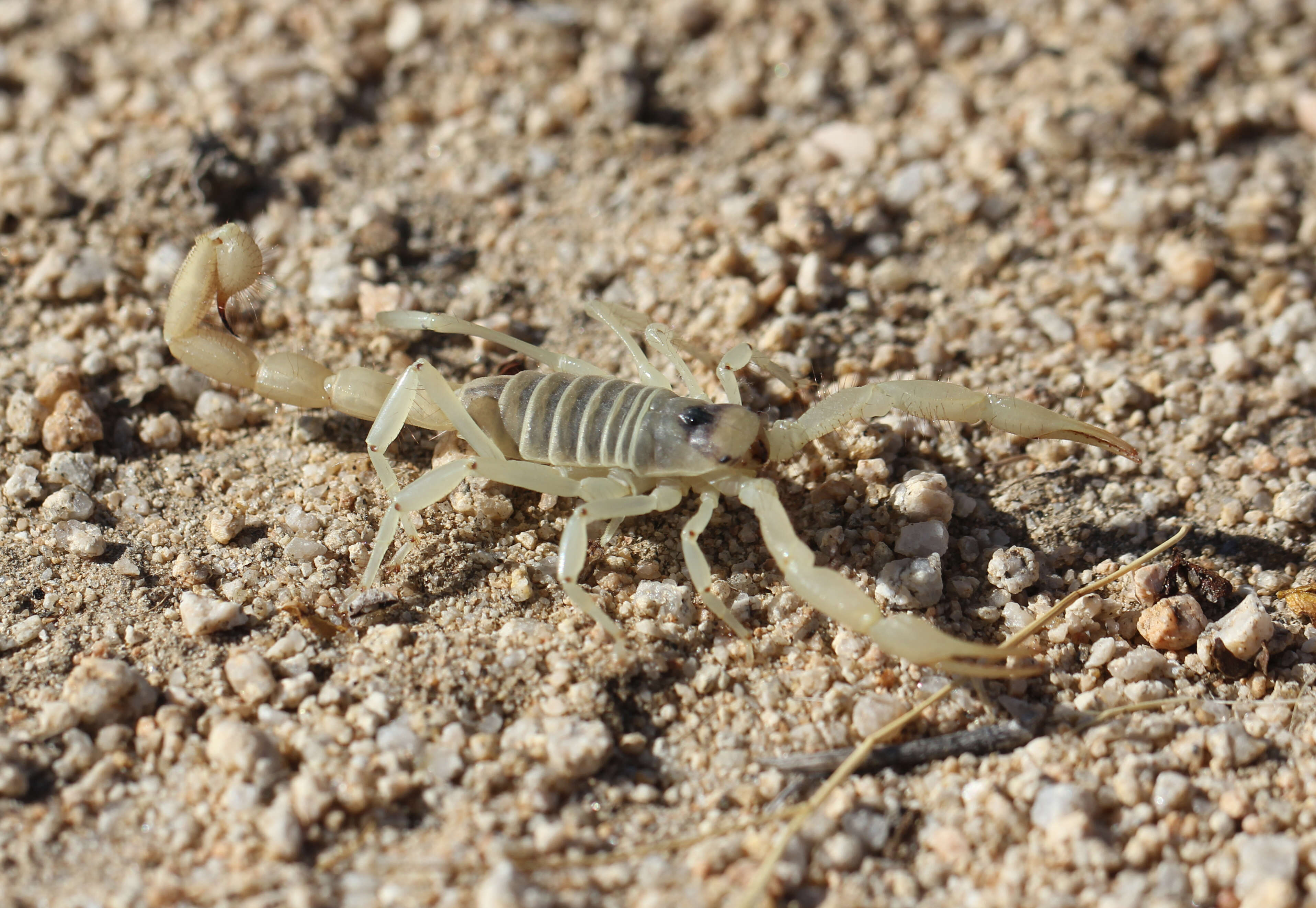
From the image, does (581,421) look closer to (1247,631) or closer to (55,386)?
(55,386)

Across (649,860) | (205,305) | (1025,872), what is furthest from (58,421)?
(1025,872)

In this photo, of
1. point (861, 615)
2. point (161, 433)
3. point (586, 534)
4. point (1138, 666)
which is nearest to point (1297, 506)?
point (1138, 666)

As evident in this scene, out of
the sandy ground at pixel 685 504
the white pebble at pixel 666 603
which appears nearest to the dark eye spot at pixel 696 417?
the sandy ground at pixel 685 504

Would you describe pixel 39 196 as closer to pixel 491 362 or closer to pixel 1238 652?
pixel 491 362

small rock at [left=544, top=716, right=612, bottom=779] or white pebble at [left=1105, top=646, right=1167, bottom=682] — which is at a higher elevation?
small rock at [left=544, top=716, right=612, bottom=779]

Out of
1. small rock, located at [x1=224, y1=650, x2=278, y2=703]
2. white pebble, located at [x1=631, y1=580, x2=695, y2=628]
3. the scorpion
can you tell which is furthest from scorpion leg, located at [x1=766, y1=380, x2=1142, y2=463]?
small rock, located at [x1=224, y1=650, x2=278, y2=703]

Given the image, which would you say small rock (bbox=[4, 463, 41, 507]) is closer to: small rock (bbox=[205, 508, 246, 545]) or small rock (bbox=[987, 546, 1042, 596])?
small rock (bbox=[205, 508, 246, 545])

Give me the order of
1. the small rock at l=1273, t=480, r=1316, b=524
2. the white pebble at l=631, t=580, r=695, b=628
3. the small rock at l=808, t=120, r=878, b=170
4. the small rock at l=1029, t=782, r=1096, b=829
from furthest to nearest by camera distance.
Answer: the small rock at l=808, t=120, r=878, b=170
the small rock at l=1273, t=480, r=1316, b=524
the white pebble at l=631, t=580, r=695, b=628
the small rock at l=1029, t=782, r=1096, b=829
